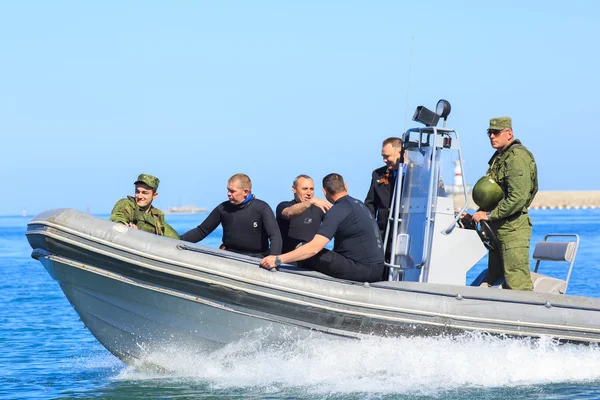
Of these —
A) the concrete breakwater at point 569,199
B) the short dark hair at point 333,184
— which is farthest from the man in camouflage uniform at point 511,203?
the concrete breakwater at point 569,199

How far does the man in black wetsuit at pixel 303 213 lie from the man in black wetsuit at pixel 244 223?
235 millimetres

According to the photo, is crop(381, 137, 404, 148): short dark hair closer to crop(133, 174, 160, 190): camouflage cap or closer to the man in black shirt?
the man in black shirt

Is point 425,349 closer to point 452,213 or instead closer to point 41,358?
point 452,213

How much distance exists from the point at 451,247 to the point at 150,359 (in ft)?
8.08

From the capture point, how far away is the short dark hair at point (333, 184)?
250 inches

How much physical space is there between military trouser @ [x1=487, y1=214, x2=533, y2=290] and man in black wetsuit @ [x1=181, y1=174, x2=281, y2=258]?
5.60 feet

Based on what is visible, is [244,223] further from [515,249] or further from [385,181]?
[515,249]

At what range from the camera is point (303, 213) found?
7.01 m

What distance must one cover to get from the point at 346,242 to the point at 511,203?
1.28 metres

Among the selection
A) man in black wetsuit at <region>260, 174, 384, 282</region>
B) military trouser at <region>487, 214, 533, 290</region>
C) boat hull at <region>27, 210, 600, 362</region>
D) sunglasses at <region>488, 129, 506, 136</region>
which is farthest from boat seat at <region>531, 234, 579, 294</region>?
man in black wetsuit at <region>260, 174, 384, 282</region>

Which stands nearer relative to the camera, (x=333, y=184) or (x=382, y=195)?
(x=333, y=184)

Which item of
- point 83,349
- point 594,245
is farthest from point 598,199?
point 83,349

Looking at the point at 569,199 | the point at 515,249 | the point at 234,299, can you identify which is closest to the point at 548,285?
the point at 515,249

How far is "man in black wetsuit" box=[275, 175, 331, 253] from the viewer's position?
696cm
